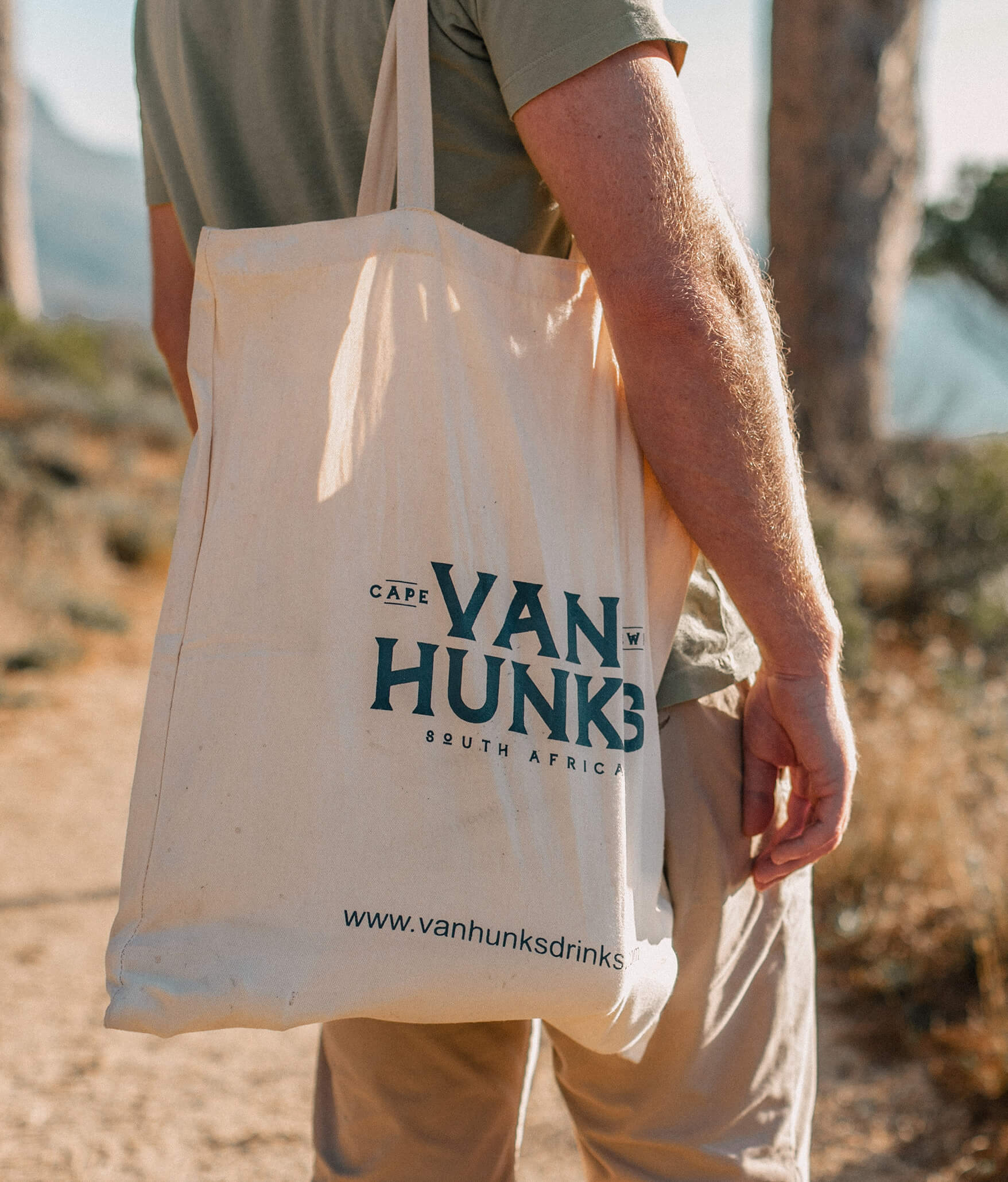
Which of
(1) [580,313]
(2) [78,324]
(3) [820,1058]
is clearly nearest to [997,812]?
(3) [820,1058]

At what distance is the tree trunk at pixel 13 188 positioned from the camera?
1020 cm

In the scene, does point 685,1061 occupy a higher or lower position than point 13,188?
lower

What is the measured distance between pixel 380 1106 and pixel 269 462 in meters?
0.74

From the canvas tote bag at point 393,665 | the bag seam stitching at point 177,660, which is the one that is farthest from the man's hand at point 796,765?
the bag seam stitching at point 177,660

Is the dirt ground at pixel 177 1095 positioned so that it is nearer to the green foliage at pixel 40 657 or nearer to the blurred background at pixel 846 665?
the blurred background at pixel 846 665

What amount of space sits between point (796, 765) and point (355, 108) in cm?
79

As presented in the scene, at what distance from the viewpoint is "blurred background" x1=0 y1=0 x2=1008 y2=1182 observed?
2.35m

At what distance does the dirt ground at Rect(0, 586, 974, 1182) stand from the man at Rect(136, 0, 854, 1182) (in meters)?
1.14

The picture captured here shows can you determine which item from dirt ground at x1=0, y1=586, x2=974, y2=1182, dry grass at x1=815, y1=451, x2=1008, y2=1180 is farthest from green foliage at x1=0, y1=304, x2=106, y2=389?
dry grass at x1=815, y1=451, x2=1008, y2=1180

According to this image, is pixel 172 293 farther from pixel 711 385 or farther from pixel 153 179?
pixel 711 385

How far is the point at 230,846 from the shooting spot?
934 mm

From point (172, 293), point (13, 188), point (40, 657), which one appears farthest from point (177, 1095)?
point (13, 188)

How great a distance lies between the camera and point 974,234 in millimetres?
12633

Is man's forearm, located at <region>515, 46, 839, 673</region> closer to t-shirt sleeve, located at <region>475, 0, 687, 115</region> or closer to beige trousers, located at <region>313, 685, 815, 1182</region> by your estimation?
t-shirt sleeve, located at <region>475, 0, 687, 115</region>
